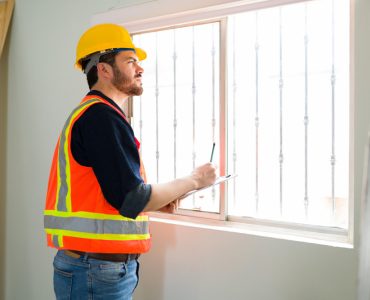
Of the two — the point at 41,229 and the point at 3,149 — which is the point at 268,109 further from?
the point at 3,149

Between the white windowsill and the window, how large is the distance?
1.6 inches

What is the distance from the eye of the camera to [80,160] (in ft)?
4.57

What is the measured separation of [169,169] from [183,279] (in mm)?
726

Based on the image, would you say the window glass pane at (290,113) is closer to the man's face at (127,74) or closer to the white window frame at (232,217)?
the white window frame at (232,217)

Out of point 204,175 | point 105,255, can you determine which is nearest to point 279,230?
point 204,175

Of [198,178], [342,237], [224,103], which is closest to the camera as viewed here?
[198,178]

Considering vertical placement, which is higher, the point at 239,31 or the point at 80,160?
the point at 239,31

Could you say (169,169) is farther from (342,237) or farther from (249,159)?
(342,237)

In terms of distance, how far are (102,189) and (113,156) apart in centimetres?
14

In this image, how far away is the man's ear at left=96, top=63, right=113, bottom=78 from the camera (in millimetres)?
1549

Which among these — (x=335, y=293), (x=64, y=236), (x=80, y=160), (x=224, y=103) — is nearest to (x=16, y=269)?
(x=64, y=236)

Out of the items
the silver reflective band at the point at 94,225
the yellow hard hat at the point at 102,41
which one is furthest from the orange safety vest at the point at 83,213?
the yellow hard hat at the point at 102,41

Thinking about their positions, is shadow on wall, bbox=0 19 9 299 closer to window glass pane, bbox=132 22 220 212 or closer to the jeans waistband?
window glass pane, bbox=132 22 220 212

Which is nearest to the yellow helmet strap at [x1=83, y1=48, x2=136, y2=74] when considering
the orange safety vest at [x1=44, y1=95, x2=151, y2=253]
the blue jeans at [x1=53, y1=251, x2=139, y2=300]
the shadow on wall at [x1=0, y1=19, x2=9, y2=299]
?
the orange safety vest at [x1=44, y1=95, x2=151, y2=253]
